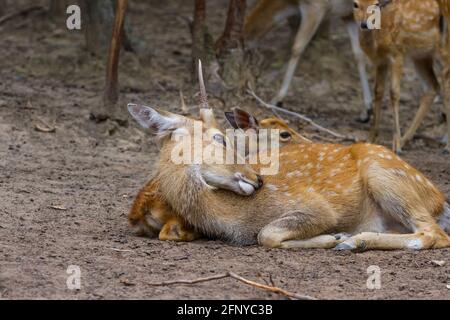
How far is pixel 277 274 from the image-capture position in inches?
224

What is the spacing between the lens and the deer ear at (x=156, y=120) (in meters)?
6.78

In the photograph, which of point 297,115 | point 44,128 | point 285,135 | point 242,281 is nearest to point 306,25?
point 297,115

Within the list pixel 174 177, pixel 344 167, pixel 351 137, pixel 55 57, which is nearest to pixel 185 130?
pixel 174 177

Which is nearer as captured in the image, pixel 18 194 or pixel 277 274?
pixel 277 274

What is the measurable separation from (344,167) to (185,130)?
3.46ft

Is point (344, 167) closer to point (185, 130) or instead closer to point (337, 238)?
point (337, 238)

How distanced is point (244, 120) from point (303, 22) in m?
4.61

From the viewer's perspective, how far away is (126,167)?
893 cm

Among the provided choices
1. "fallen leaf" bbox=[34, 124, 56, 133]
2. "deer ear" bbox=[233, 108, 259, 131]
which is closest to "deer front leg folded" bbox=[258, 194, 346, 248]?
"deer ear" bbox=[233, 108, 259, 131]

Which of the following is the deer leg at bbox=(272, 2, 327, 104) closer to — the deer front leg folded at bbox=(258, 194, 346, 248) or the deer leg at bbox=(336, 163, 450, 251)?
the deer leg at bbox=(336, 163, 450, 251)

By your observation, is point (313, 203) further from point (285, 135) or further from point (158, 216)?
point (285, 135)

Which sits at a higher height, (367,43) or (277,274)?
(367,43)
